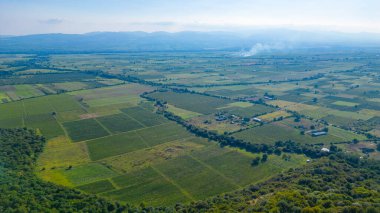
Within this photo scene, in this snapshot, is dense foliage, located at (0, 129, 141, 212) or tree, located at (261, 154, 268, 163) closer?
dense foliage, located at (0, 129, 141, 212)

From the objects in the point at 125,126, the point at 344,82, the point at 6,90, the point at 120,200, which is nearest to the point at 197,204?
the point at 120,200

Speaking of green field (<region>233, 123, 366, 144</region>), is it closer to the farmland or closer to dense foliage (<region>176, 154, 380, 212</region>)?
the farmland

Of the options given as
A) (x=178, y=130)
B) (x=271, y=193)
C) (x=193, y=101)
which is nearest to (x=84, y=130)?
(x=178, y=130)

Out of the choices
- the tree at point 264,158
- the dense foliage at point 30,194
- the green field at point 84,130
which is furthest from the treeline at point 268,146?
the dense foliage at point 30,194

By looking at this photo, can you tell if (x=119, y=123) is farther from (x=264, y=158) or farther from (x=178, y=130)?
(x=264, y=158)

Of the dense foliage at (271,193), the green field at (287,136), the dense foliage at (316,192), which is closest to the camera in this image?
the dense foliage at (316,192)

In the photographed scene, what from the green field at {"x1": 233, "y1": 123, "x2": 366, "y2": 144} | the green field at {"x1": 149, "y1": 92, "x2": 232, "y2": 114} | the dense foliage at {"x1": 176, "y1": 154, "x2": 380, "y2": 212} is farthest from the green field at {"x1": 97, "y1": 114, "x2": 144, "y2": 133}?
the dense foliage at {"x1": 176, "y1": 154, "x2": 380, "y2": 212}

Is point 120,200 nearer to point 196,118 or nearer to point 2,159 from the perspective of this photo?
point 2,159

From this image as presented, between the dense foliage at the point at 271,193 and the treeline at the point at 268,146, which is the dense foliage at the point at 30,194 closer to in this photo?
the dense foliage at the point at 271,193

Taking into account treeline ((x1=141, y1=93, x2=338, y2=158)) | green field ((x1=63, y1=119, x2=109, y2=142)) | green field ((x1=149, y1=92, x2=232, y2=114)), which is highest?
green field ((x1=149, y1=92, x2=232, y2=114))
